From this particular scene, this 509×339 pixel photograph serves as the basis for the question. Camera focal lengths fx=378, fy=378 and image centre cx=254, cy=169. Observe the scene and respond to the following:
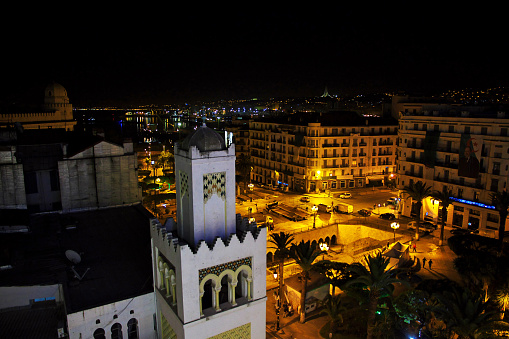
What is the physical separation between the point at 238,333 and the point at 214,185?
6.94m

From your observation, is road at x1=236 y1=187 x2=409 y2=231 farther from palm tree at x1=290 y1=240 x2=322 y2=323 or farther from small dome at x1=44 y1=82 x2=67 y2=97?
small dome at x1=44 y1=82 x2=67 y2=97

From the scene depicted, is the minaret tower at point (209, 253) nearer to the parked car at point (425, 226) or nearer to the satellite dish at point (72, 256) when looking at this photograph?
the satellite dish at point (72, 256)

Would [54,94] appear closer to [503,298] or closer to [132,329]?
[132,329]

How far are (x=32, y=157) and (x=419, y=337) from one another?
30841mm

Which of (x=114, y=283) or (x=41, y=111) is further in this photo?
(x=41, y=111)

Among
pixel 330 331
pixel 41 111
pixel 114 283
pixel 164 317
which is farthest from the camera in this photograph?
pixel 41 111

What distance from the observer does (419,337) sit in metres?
24.2

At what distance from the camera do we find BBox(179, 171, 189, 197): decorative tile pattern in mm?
16778

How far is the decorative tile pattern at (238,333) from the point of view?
55.8 ft

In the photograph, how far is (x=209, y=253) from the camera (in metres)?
16.2

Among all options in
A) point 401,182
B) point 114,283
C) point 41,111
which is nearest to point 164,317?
point 114,283

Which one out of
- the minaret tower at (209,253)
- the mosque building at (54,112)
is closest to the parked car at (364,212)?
the minaret tower at (209,253)

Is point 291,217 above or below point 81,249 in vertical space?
below

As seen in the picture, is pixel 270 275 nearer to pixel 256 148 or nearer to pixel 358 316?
pixel 358 316
